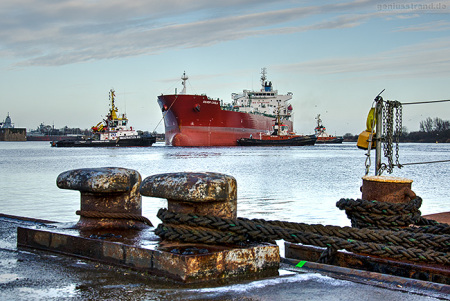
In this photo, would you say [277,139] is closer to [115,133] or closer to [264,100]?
[264,100]

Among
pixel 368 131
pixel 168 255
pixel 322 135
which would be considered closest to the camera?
pixel 168 255

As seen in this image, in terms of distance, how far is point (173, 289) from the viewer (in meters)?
2.65

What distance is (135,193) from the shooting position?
411 cm

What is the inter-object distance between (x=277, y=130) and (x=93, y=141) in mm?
27898

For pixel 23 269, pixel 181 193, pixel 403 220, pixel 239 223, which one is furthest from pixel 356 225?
pixel 23 269

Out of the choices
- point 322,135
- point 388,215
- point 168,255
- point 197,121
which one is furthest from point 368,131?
point 322,135

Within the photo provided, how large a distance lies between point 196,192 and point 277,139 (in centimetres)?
6753

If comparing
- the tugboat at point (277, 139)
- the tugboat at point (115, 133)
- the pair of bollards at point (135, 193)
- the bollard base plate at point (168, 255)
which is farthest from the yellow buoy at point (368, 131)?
the tugboat at point (115, 133)

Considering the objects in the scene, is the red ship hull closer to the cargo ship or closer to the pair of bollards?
the cargo ship

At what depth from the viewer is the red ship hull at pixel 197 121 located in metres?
54.2

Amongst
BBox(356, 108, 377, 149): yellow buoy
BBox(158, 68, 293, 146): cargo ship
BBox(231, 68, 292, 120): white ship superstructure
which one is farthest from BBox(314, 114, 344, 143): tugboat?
BBox(356, 108, 377, 149): yellow buoy

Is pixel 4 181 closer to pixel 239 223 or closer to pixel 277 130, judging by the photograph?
pixel 239 223

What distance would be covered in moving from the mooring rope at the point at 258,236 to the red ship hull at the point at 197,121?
50926mm

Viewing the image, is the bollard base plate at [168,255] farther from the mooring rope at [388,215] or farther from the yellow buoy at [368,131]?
the yellow buoy at [368,131]
